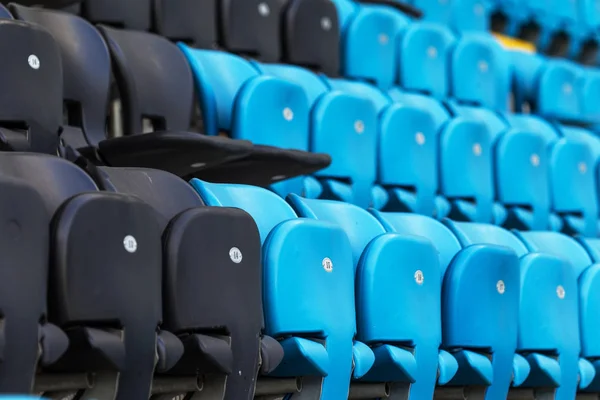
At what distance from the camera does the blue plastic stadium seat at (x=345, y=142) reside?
3.04 feet

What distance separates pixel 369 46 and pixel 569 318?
498 millimetres

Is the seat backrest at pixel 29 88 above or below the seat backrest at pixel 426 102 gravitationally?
above

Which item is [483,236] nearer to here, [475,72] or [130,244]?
[130,244]

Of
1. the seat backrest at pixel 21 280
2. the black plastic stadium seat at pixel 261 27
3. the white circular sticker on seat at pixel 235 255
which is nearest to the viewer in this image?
the seat backrest at pixel 21 280

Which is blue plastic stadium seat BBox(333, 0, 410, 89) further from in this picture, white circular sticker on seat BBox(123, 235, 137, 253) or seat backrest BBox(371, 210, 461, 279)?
white circular sticker on seat BBox(123, 235, 137, 253)

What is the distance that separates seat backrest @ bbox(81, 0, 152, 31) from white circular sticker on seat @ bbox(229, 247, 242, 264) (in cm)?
44

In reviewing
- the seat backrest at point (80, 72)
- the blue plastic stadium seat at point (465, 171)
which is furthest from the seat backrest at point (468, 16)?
the seat backrest at point (80, 72)

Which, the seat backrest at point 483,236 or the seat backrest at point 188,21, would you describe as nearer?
the seat backrest at point 483,236

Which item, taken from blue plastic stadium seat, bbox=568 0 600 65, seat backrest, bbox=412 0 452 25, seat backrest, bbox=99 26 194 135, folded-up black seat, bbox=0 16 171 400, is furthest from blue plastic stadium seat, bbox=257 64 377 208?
blue plastic stadium seat, bbox=568 0 600 65

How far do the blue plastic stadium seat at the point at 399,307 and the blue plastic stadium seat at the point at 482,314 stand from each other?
0.03 m

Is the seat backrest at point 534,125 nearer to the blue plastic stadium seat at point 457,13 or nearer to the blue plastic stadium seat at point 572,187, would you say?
the blue plastic stadium seat at point 572,187

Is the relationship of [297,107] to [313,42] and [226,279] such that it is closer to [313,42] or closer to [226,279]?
[313,42]

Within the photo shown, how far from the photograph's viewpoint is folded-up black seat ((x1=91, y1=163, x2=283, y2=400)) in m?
0.50

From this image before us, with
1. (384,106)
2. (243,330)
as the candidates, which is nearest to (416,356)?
(243,330)
